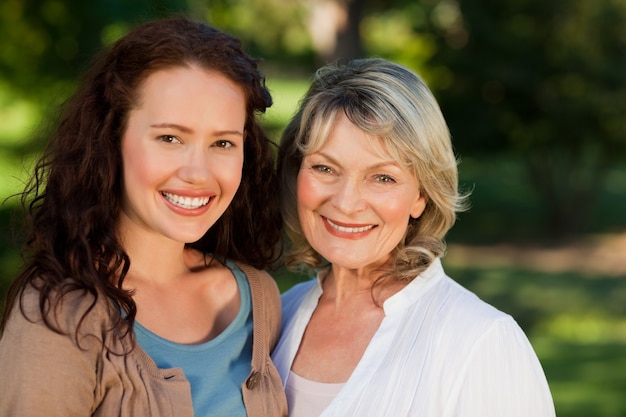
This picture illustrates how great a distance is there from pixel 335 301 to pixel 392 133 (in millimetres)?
787

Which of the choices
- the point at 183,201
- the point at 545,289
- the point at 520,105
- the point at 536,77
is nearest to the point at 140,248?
the point at 183,201

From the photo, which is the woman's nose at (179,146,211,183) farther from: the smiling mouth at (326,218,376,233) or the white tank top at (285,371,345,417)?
the white tank top at (285,371,345,417)

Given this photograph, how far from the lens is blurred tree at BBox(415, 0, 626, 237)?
14969 mm

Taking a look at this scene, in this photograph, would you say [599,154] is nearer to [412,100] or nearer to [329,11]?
[329,11]

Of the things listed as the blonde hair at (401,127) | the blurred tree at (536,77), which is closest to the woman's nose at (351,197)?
the blonde hair at (401,127)

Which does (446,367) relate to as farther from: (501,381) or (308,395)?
(308,395)

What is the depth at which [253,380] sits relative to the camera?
9.31 ft

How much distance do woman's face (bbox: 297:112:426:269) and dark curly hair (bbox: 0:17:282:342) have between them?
382 millimetres

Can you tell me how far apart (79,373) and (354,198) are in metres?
1.15

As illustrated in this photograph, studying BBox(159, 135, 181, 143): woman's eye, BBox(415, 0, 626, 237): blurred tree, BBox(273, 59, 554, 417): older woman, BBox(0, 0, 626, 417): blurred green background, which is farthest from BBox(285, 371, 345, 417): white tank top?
BBox(415, 0, 626, 237): blurred tree

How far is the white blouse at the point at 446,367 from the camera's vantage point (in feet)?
8.78

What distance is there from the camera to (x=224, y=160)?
2.76 m

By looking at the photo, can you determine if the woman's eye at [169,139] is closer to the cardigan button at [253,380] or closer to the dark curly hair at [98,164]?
the dark curly hair at [98,164]

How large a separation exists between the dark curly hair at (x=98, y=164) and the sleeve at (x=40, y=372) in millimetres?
116
